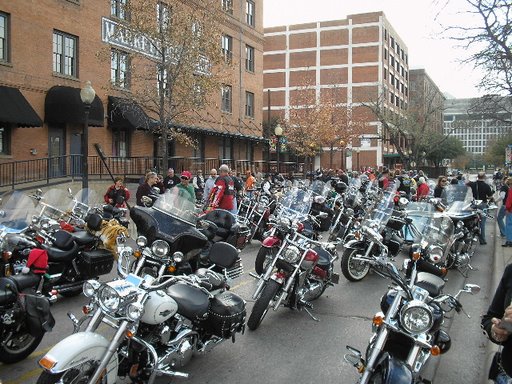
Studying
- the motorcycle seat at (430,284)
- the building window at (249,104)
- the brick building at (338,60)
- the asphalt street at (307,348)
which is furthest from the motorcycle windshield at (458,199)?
the brick building at (338,60)

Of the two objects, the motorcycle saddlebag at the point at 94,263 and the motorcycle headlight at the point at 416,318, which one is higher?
the motorcycle headlight at the point at 416,318

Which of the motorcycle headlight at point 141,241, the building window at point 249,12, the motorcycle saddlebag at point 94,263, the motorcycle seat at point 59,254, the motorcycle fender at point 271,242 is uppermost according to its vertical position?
the building window at point 249,12

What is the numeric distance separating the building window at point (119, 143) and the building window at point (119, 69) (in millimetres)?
2685

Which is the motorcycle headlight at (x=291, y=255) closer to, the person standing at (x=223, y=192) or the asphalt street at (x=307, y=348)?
→ the asphalt street at (x=307, y=348)

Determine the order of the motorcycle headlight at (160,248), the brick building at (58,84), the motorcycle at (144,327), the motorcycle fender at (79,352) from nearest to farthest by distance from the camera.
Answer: the motorcycle fender at (79,352) → the motorcycle at (144,327) → the motorcycle headlight at (160,248) → the brick building at (58,84)

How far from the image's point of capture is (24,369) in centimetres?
488

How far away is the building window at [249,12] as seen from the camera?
35.7 metres

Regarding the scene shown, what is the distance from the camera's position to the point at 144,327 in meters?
4.06

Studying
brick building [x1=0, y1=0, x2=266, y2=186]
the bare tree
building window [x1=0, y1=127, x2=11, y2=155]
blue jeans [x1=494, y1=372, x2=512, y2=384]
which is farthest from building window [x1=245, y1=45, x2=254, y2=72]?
blue jeans [x1=494, y1=372, x2=512, y2=384]

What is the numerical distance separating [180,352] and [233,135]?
29.2 m

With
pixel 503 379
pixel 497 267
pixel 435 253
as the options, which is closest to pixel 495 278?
pixel 497 267

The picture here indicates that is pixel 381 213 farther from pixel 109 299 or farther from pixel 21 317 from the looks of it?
pixel 109 299

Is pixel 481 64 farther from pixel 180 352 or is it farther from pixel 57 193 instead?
pixel 180 352

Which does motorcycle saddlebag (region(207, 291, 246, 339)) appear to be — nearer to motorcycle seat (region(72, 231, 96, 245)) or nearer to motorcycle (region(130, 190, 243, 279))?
motorcycle (region(130, 190, 243, 279))
